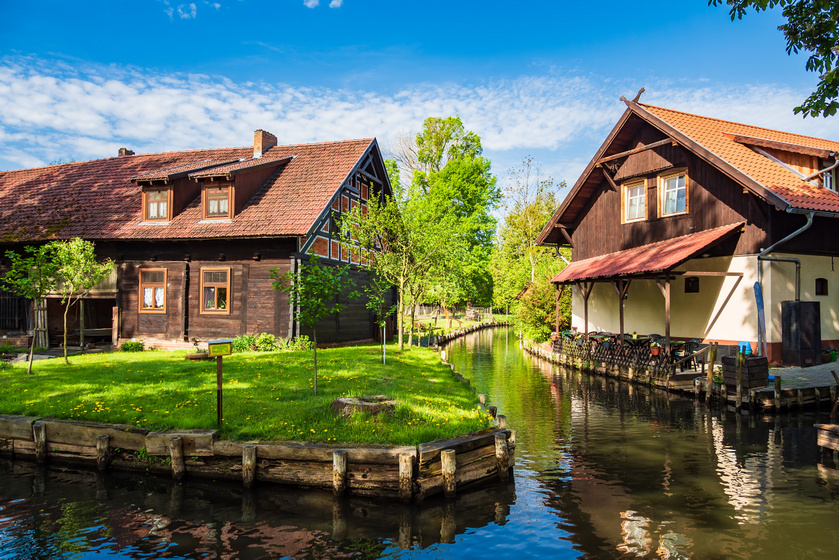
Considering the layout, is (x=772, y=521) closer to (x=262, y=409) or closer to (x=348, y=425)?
(x=348, y=425)

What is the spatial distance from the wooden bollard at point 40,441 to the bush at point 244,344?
10.0m

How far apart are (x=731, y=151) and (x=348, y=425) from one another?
17906 millimetres

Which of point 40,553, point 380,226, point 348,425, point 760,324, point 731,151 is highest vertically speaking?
point 731,151

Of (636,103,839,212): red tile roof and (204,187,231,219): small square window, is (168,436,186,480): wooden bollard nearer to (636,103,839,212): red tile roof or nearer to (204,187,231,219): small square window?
(204,187,231,219): small square window

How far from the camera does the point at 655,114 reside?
21.0m

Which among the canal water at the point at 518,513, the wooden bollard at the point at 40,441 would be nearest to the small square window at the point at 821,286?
the canal water at the point at 518,513

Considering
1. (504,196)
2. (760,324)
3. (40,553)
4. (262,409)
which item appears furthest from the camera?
(504,196)

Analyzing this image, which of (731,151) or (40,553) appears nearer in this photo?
(40,553)

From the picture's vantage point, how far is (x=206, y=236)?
21.5 metres

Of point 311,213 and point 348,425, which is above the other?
point 311,213

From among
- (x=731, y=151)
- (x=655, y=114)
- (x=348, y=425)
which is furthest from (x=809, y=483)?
(x=655, y=114)

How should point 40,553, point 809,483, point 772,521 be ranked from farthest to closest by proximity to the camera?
point 809,483, point 772,521, point 40,553

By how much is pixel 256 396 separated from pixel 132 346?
12845 millimetres

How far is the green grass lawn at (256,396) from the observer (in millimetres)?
9727
